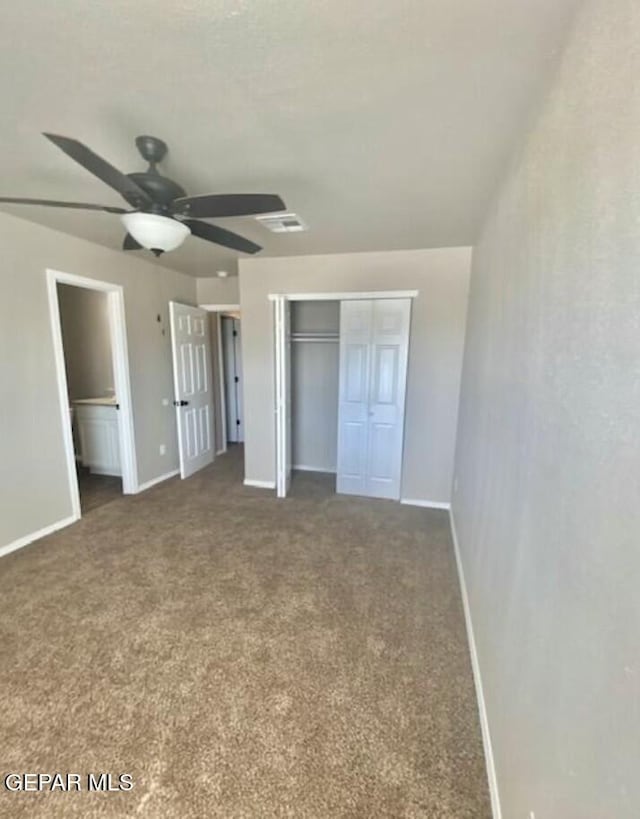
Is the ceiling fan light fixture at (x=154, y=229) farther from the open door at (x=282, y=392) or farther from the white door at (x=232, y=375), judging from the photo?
the white door at (x=232, y=375)

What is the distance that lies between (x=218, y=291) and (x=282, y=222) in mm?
2402

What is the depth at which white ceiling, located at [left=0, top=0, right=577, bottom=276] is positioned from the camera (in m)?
1.05

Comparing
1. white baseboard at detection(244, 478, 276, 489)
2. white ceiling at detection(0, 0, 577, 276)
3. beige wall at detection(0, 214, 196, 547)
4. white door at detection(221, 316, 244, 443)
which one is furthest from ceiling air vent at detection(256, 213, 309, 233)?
white door at detection(221, 316, 244, 443)

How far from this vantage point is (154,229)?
1.75 meters

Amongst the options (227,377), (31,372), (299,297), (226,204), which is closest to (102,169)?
(226,204)

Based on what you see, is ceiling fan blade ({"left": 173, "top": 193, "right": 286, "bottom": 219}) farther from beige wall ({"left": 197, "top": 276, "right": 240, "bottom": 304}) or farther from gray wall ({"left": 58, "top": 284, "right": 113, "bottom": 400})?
gray wall ({"left": 58, "top": 284, "right": 113, "bottom": 400})

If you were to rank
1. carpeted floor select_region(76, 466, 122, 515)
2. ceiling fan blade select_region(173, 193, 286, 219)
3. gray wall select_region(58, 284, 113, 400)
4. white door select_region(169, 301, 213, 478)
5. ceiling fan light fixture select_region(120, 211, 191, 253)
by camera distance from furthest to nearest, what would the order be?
gray wall select_region(58, 284, 113, 400) < white door select_region(169, 301, 213, 478) < carpeted floor select_region(76, 466, 122, 515) < ceiling fan light fixture select_region(120, 211, 191, 253) < ceiling fan blade select_region(173, 193, 286, 219)

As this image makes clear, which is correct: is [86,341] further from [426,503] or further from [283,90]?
[426,503]

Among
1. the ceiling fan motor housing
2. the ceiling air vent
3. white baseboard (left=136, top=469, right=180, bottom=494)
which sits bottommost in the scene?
white baseboard (left=136, top=469, right=180, bottom=494)

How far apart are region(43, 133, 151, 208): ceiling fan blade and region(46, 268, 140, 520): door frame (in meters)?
1.91

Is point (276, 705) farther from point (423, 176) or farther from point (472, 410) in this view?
point (423, 176)

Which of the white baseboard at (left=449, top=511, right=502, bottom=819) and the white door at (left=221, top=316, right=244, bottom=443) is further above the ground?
the white door at (left=221, top=316, right=244, bottom=443)

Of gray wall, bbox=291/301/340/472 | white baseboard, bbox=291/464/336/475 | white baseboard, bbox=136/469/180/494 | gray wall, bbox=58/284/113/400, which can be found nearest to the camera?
white baseboard, bbox=136/469/180/494

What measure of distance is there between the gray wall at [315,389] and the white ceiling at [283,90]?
7.07 ft
